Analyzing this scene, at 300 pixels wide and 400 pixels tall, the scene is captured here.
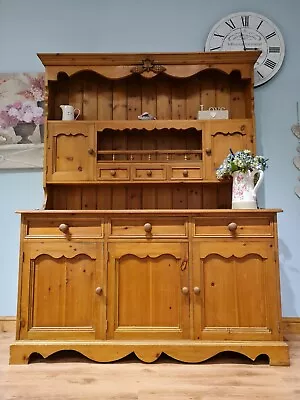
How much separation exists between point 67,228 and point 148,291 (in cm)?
55

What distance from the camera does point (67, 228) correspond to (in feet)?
6.20

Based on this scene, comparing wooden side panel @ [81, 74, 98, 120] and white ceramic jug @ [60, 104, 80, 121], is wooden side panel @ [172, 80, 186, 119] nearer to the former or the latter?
wooden side panel @ [81, 74, 98, 120]

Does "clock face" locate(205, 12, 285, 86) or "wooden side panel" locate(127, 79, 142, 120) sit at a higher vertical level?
"clock face" locate(205, 12, 285, 86)

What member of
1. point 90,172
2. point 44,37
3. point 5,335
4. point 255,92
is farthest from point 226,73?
point 5,335

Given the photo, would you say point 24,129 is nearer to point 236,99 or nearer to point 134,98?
point 134,98

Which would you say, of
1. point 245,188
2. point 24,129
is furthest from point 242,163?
point 24,129

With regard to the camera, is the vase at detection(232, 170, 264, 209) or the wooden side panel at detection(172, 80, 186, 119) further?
the wooden side panel at detection(172, 80, 186, 119)

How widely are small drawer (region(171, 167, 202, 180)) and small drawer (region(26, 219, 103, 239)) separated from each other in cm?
59

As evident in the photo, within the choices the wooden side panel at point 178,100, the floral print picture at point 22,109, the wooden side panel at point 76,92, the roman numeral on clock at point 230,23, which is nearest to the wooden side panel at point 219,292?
the wooden side panel at point 178,100

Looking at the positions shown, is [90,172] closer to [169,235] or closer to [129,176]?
[129,176]

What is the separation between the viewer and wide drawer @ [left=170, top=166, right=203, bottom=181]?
221 cm

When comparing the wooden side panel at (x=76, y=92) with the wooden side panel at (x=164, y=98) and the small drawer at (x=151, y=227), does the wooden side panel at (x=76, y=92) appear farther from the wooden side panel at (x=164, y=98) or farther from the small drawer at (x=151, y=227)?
the small drawer at (x=151, y=227)

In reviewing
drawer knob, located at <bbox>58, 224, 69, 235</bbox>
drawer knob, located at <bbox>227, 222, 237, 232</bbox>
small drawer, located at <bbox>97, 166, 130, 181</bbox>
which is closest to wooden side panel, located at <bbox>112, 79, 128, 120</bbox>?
→ small drawer, located at <bbox>97, 166, 130, 181</bbox>

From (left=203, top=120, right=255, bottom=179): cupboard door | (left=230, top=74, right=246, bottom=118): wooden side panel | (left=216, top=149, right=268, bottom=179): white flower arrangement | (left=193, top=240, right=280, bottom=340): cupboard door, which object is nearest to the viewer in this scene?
(left=193, top=240, right=280, bottom=340): cupboard door
